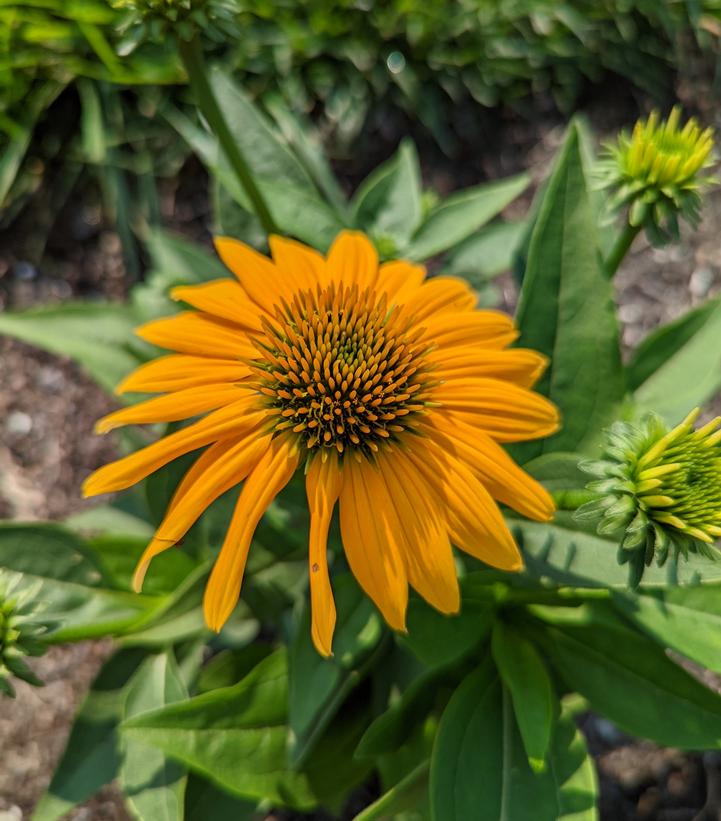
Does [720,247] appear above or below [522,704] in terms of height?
above

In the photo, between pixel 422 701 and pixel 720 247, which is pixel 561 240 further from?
pixel 720 247

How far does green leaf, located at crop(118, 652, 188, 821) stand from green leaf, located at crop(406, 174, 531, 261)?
1014 millimetres

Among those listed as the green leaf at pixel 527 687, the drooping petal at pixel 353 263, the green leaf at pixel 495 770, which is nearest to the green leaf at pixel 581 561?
the green leaf at pixel 527 687

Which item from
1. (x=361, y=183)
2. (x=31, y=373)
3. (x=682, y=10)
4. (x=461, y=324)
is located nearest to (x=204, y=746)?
(x=461, y=324)

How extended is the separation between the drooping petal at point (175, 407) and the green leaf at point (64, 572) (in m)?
0.42

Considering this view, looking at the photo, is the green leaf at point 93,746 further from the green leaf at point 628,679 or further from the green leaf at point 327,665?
the green leaf at point 628,679

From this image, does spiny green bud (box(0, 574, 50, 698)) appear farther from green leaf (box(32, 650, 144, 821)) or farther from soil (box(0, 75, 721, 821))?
soil (box(0, 75, 721, 821))

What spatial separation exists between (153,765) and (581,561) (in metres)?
0.79

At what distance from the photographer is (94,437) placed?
2.20m

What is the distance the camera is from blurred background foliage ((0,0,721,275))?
225 centimetres

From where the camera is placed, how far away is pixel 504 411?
3.59 ft

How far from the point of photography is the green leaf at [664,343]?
1.55m

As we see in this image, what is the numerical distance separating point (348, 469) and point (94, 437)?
1362 mm

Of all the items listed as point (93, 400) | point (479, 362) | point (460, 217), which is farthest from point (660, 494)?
point (93, 400)
